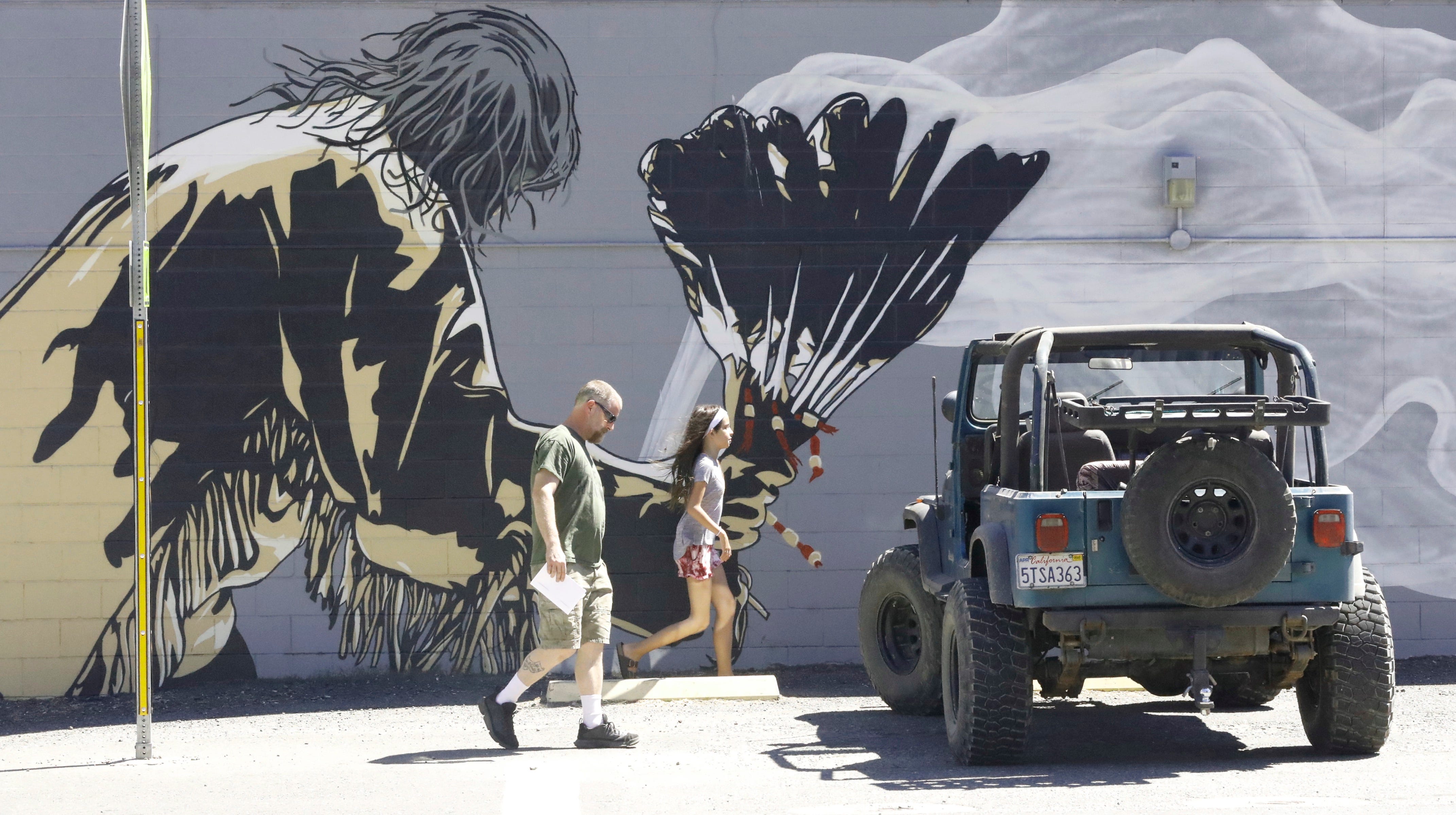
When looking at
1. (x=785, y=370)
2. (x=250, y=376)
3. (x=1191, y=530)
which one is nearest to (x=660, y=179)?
(x=785, y=370)

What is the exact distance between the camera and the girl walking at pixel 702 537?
870 centimetres

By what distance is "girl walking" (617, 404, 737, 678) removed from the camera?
28.6 ft

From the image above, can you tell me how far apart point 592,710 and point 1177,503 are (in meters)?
3.02

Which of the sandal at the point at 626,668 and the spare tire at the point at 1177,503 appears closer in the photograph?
the spare tire at the point at 1177,503

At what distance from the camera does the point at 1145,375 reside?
8398mm

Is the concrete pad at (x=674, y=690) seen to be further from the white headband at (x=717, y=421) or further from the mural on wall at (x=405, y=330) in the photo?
the white headband at (x=717, y=421)

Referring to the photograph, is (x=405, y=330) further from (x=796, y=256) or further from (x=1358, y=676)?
(x=1358, y=676)

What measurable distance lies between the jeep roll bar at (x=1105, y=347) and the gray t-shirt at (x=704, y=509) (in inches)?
85.0

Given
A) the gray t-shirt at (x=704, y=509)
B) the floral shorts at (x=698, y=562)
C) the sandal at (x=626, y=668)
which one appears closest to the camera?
the gray t-shirt at (x=704, y=509)

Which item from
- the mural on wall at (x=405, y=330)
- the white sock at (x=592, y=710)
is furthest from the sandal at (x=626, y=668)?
the white sock at (x=592, y=710)

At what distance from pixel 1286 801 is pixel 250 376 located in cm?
702

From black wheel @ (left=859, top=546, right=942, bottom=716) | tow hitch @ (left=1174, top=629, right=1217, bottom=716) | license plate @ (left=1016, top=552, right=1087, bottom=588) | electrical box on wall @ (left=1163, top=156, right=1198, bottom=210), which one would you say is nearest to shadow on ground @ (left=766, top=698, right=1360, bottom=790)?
black wheel @ (left=859, top=546, right=942, bottom=716)

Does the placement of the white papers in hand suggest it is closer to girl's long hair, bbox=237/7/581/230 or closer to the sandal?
the sandal

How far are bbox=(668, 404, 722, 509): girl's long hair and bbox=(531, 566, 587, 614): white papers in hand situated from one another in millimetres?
2021
